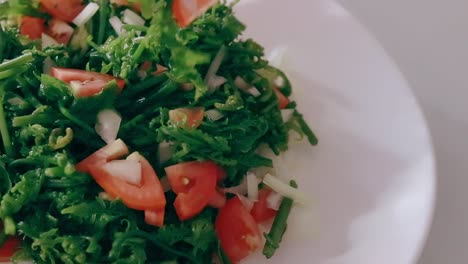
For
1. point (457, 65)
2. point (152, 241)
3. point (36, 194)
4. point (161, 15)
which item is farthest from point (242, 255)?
point (457, 65)

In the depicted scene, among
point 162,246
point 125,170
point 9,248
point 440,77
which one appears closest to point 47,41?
point 125,170

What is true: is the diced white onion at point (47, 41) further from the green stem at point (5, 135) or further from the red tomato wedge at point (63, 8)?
the green stem at point (5, 135)

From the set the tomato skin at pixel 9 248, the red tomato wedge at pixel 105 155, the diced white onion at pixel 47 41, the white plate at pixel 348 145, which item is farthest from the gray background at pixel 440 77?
the diced white onion at pixel 47 41

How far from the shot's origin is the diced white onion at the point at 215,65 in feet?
7.21

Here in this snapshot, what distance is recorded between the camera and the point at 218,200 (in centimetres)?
207

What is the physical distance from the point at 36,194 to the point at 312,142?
3.33 feet

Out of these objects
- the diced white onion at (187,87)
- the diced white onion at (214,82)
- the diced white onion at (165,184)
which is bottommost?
the diced white onion at (165,184)

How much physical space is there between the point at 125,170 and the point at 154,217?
17cm

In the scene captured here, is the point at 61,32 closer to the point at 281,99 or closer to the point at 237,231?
the point at 281,99

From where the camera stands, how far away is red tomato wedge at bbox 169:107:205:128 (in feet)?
6.64

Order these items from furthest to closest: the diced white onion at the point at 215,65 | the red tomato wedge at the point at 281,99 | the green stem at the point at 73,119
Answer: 1. the red tomato wedge at the point at 281,99
2. the diced white onion at the point at 215,65
3. the green stem at the point at 73,119

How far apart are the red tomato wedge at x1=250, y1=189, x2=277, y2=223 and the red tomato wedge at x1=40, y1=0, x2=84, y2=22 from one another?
0.96 metres

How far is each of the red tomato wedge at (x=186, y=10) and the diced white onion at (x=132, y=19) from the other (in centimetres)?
25

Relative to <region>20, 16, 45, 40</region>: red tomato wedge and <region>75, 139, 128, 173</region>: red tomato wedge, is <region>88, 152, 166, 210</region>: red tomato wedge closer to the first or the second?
<region>75, 139, 128, 173</region>: red tomato wedge
